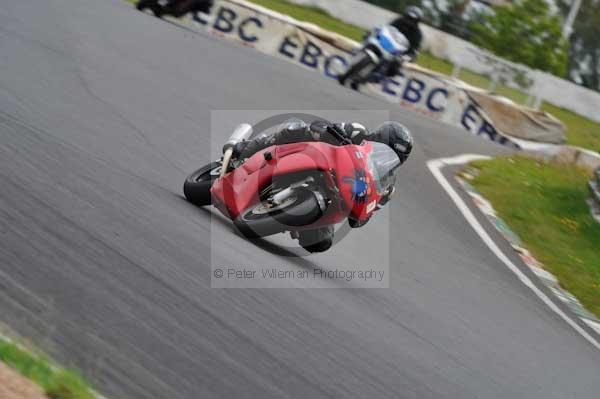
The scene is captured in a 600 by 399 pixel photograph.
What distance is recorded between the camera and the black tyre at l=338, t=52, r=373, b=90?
66.4 feet

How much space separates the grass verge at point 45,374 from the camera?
386cm

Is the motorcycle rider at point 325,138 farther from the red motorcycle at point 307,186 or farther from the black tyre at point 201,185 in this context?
the black tyre at point 201,185

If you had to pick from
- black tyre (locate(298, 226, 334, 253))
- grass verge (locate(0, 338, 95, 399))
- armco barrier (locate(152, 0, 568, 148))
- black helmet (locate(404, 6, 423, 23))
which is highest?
grass verge (locate(0, 338, 95, 399))

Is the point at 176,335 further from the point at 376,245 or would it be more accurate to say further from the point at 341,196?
the point at 376,245

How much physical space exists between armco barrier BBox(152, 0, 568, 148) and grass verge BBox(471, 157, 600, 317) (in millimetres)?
3611

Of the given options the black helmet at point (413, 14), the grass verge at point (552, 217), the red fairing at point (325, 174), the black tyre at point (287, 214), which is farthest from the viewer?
the black helmet at point (413, 14)

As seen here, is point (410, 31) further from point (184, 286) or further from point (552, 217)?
point (184, 286)

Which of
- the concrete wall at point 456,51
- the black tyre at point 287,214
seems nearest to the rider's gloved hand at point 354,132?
the black tyre at point 287,214

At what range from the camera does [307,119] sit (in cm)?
1391

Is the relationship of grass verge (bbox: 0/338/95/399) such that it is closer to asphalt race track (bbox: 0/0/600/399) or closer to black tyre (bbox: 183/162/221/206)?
asphalt race track (bbox: 0/0/600/399)

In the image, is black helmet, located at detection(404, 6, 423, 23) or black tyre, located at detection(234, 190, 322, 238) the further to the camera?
black helmet, located at detection(404, 6, 423, 23)

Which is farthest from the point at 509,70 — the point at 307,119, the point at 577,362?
the point at 577,362

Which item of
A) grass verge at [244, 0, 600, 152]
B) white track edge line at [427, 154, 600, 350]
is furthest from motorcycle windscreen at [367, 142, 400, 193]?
grass verge at [244, 0, 600, 152]

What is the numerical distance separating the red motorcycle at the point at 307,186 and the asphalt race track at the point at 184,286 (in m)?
0.25
